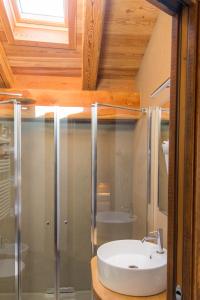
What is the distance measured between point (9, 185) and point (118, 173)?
117cm

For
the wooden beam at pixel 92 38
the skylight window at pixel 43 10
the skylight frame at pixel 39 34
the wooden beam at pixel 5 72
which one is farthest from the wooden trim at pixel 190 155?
the wooden beam at pixel 5 72

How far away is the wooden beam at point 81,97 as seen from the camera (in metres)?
2.89

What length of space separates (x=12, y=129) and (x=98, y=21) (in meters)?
1.37

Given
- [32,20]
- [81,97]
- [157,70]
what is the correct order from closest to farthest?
[157,70] < [32,20] < [81,97]

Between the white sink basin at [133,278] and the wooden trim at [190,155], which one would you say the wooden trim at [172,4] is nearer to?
the wooden trim at [190,155]

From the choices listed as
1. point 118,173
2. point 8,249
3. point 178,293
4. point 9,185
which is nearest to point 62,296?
point 8,249

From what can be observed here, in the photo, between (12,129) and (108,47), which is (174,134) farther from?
(12,129)

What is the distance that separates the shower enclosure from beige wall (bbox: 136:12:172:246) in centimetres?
31

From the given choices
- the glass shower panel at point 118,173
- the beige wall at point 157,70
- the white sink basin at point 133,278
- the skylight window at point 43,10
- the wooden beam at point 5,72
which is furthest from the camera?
the glass shower panel at point 118,173

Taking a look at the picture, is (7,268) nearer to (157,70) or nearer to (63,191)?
(63,191)

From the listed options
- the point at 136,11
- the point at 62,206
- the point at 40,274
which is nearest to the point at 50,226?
the point at 62,206

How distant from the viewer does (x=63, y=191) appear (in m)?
3.05

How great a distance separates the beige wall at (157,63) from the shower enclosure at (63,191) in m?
0.28

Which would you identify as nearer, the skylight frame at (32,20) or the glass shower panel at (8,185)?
the skylight frame at (32,20)
